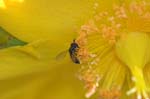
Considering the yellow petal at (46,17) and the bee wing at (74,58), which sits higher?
the yellow petal at (46,17)

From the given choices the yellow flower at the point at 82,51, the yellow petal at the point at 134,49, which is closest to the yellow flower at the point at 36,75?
the yellow flower at the point at 82,51

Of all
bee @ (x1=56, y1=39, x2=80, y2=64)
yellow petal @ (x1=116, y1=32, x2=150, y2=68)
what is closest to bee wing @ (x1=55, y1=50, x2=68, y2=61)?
bee @ (x1=56, y1=39, x2=80, y2=64)

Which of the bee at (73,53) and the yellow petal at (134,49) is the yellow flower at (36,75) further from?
the yellow petal at (134,49)

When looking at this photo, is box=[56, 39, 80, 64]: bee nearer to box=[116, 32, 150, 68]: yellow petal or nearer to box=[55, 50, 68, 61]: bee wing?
box=[55, 50, 68, 61]: bee wing

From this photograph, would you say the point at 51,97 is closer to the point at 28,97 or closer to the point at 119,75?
the point at 28,97

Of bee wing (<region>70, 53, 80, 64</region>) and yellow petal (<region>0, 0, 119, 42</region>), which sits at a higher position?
yellow petal (<region>0, 0, 119, 42</region>)

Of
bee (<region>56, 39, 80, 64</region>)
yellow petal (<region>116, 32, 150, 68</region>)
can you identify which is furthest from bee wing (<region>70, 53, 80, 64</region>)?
yellow petal (<region>116, 32, 150, 68</region>)

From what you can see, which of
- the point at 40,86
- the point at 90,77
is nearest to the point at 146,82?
the point at 90,77

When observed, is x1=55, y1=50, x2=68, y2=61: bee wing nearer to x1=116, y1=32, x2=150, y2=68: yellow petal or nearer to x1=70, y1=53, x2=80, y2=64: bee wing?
x1=70, y1=53, x2=80, y2=64: bee wing

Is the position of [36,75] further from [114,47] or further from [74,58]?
[114,47]
